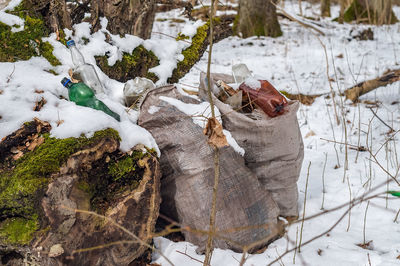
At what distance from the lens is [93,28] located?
2.44 m

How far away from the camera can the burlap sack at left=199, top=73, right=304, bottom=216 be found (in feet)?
6.01

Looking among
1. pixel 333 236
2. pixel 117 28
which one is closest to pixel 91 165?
pixel 333 236

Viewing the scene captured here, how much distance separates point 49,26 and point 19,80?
1.85 feet

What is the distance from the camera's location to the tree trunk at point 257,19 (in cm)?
628

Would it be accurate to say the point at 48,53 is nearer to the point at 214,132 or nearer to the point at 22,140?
the point at 22,140

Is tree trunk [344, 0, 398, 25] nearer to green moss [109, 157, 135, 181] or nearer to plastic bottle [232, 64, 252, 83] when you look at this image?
plastic bottle [232, 64, 252, 83]

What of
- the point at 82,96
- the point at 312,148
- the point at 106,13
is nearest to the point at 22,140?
the point at 82,96

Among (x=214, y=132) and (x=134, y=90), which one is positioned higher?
(x=214, y=132)

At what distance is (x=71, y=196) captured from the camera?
136 cm

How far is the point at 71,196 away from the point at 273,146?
1094mm

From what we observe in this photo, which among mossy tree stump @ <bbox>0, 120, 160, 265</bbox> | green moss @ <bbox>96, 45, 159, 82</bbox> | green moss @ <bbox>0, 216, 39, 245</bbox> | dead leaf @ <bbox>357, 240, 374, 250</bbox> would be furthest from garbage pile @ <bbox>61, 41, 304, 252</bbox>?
green moss @ <bbox>0, 216, 39, 245</bbox>

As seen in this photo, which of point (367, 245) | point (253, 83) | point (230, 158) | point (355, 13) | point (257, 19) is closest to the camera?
point (367, 245)

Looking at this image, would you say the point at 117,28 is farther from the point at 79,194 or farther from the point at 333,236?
the point at 333,236

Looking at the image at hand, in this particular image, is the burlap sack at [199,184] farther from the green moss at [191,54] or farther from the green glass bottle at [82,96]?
the green moss at [191,54]
